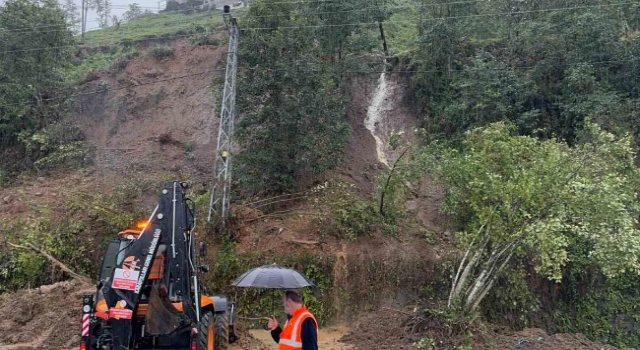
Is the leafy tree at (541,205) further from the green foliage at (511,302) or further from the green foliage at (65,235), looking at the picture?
the green foliage at (65,235)

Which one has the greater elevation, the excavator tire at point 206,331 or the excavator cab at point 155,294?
the excavator cab at point 155,294

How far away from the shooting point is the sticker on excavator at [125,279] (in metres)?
7.73

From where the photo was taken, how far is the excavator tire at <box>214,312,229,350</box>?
10531 millimetres

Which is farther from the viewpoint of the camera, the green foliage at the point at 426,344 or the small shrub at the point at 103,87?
the small shrub at the point at 103,87

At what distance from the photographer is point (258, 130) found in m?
18.9

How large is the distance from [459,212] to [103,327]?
1067 cm

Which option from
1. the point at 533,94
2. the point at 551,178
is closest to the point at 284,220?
the point at 551,178

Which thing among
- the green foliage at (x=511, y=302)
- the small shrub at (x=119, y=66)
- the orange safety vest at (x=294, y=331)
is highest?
the small shrub at (x=119, y=66)

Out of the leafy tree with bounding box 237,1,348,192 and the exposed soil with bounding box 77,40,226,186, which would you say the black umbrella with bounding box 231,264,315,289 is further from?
the exposed soil with bounding box 77,40,226,186

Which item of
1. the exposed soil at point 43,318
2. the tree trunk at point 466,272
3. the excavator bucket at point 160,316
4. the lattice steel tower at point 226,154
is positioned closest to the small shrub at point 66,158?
the lattice steel tower at point 226,154

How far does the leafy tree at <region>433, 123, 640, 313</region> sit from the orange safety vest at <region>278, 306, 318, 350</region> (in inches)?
319

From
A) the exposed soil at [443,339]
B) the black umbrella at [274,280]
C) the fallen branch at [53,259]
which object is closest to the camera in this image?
the black umbrella at [274,280]

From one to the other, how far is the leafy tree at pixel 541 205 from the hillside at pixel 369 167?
0.06 metres

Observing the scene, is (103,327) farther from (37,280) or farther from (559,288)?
(559,288)
